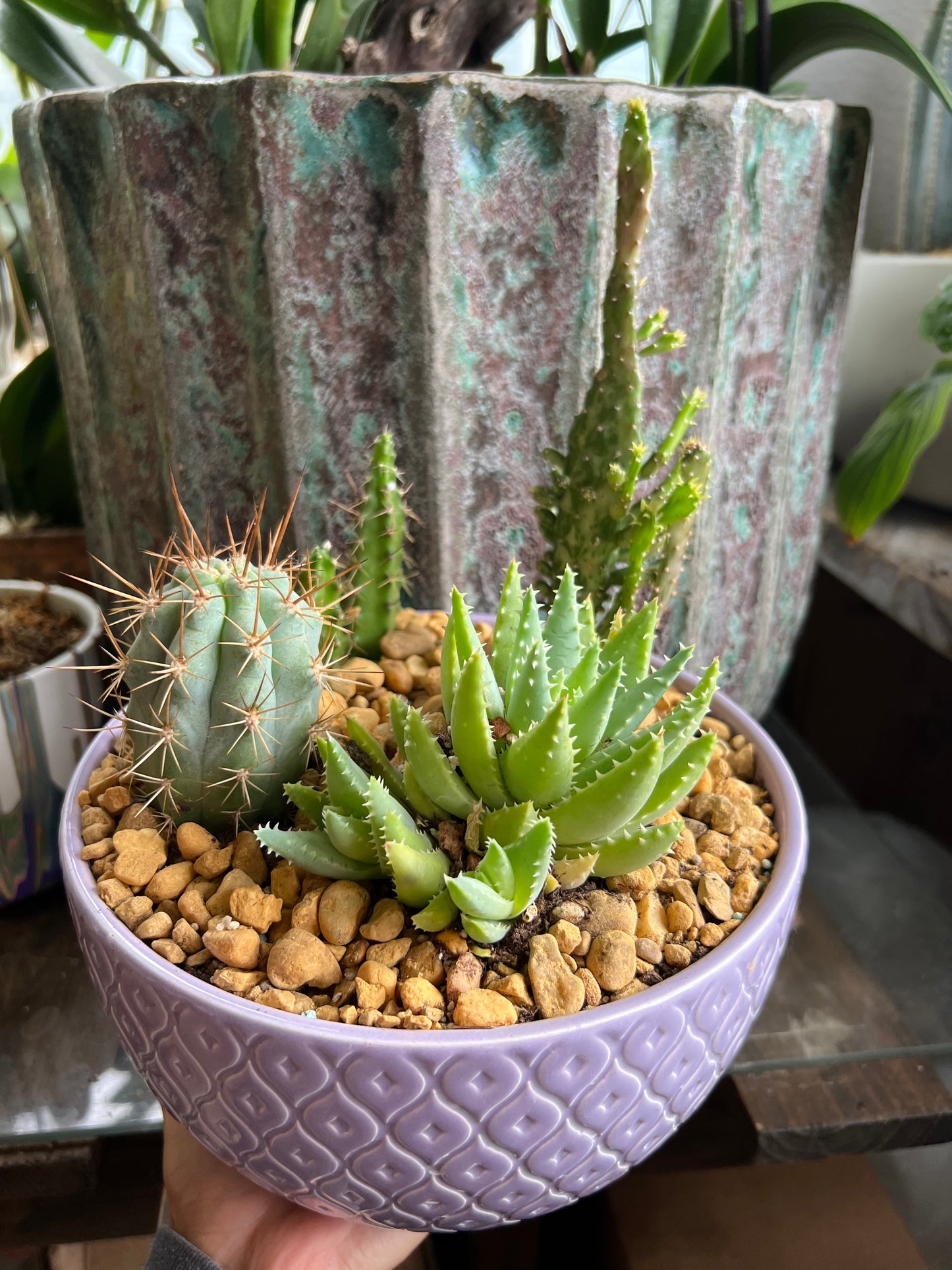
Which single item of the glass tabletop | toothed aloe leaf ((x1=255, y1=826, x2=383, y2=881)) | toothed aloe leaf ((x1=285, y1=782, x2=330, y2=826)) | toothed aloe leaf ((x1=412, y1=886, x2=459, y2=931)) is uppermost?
toothed aloe leaf ((x1=285, y1=782, x2=330, y2=826))

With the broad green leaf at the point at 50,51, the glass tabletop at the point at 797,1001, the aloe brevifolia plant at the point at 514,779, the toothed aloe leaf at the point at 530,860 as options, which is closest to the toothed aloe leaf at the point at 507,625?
the aloe brevifolia plant at the point at 514,779

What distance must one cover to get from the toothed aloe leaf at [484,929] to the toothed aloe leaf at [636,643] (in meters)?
0.14

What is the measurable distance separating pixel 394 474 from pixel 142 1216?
0.50m

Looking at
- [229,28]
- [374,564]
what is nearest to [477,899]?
[374,564]

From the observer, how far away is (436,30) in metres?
0.67

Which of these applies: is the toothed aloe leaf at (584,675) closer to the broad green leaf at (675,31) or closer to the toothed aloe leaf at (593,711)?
the toothed aloe leaf at (593,711)

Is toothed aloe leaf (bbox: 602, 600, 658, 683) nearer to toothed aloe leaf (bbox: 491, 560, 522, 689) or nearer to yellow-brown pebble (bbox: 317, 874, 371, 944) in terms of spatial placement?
toothed aloe leaf (bbox: 491, 560, 522, 689)

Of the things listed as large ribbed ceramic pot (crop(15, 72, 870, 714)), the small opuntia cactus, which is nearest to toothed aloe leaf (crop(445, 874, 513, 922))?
the small opuntia cactus

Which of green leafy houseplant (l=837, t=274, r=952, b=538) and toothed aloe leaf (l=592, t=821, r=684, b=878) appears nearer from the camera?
toothed aloe leaf (l=592, t=821, r=684, b=878)

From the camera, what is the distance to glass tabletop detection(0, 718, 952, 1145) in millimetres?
569

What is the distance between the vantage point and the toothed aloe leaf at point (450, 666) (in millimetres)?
432

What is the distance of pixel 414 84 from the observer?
1.75 feet

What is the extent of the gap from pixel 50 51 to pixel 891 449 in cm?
77

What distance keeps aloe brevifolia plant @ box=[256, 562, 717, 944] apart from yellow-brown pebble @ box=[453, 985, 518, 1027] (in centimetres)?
3
